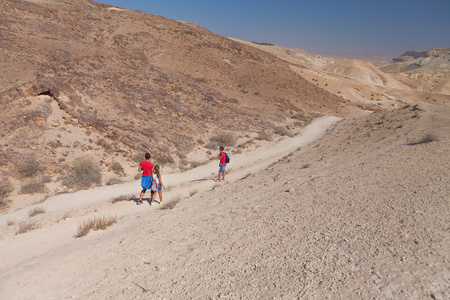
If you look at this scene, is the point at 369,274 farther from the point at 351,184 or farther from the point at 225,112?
the point at 225,112

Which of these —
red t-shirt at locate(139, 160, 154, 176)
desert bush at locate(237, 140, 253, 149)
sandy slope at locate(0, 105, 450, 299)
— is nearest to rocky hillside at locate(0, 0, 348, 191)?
desert bush at locate(237, 140, 253, 149)

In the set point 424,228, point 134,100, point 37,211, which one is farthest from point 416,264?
point 134,100

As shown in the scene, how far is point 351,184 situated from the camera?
7469 millimetres

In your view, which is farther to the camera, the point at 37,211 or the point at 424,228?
the point at 37,211

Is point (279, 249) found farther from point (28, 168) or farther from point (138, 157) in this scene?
point (28, 168)

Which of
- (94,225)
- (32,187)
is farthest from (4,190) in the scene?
(94,225)

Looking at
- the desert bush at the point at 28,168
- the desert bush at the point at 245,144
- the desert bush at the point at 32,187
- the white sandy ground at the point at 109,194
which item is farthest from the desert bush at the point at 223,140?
the desert bush at the point at 32,187

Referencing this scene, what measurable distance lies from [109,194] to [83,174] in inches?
87.2

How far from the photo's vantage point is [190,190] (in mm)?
11047

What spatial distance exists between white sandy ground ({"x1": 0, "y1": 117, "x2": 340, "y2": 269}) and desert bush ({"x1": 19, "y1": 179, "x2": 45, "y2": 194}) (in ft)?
3.05

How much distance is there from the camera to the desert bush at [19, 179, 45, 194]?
11108 mm

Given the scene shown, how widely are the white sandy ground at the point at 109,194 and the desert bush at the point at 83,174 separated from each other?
29.1 inches

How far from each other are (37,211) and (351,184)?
9714 mm

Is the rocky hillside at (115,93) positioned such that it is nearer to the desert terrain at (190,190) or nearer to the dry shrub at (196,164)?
the desert terrain at (190,190)
